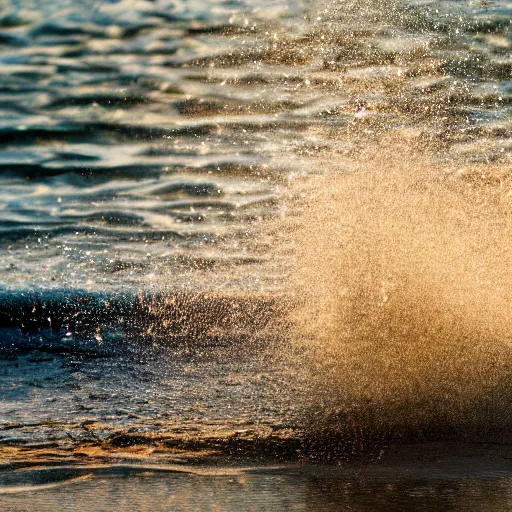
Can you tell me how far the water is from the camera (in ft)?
11.7

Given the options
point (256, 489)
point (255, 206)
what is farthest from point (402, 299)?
point (256, 489)

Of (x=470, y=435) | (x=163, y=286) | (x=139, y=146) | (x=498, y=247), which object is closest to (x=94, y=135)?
(x=139, y=146)

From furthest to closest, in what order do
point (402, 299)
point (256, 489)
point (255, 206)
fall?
point (255, 206), point (402, 299), point (256, 489)

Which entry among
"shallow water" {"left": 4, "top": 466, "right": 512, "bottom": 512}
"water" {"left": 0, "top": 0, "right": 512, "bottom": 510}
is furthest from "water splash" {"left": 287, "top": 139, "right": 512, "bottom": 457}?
"shallow water" {"left": 4, "top": 466, "right": 512, "bottom": 512}

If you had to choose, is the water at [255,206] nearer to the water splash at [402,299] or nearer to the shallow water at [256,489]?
the water splash at [402,299]

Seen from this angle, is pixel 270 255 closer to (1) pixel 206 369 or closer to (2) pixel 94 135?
(1) pixel 206 369

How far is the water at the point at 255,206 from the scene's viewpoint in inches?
141

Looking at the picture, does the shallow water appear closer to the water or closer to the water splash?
the water splash

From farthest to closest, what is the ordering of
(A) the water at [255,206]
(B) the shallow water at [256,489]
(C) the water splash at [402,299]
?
(A) the water at [255,206]
(C) the water splash at [402,299]
(B) the shallow water at [256,489]

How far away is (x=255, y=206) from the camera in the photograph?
15.7 feet

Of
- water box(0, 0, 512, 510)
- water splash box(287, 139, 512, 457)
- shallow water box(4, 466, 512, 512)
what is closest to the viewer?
shallow water box(4, 466, 512, 512)

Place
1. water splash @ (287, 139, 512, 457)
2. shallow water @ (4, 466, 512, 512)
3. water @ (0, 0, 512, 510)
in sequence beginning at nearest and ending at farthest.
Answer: shallow water @ (4, 466, 512, 512) → water splash @ (287, 139, 512, 457) → water @ (0, 0, 512, 510)

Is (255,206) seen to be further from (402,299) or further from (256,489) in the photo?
(256,489)

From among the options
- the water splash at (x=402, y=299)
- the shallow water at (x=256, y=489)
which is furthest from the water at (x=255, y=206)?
the shallow water at (x=256, y=489)
